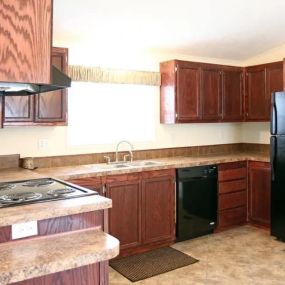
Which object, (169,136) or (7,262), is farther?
(169,136)

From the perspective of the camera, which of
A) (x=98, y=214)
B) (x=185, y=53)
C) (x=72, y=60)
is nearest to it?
(x=98, y=214)

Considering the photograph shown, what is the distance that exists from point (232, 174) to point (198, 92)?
1.11 metres

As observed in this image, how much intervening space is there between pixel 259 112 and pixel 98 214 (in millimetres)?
3440

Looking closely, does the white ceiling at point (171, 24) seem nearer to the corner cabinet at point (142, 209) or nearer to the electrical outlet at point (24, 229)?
the corner cabinet at point (142, 209)

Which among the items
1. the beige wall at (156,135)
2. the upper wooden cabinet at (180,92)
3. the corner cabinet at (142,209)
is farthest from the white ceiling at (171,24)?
the corner cabinet at (142,209)

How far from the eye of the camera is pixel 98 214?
6.68ft

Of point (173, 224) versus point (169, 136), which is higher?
point (169, 136)

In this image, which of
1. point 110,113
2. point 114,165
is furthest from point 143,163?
point 110,113

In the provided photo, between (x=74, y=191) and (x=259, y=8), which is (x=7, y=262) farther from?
(x=259, y=8)

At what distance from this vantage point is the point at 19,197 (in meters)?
2.11

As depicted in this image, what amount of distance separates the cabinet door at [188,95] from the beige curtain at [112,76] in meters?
0.31

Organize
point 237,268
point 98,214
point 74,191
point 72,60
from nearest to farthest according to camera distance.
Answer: point 98,214 → point 74,191 → point 237,268 → point 72,60

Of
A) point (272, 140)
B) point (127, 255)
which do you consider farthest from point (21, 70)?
point (272, 140)

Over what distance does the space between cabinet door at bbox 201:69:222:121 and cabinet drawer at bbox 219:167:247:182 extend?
71cm
